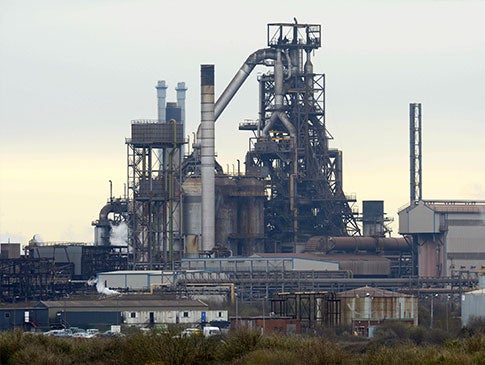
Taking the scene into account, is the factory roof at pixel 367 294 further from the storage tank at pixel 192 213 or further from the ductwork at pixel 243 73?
the ductwork at pixel 243 73

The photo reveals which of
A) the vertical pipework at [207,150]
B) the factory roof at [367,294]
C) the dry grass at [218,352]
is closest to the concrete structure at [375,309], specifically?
the factory roof at [367,294]

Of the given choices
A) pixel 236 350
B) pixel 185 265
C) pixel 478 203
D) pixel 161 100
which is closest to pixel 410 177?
pixel 478 203

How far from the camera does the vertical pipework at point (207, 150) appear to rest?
429ft

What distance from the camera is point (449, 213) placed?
418 feet

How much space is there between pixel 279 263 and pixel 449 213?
14.3 meters

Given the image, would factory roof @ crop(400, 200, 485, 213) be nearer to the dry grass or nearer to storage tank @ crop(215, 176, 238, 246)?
storage tank @ crop(215, 176, 238, 246)

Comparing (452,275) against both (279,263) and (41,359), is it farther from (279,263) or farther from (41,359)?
(41,359)

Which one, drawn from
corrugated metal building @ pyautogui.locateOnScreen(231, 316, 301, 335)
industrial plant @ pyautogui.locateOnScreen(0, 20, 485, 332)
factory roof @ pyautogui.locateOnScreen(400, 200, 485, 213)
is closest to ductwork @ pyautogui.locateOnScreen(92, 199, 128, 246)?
industrial plant @ pyautogui.locateOnScreen(0, 20, 485, 332)

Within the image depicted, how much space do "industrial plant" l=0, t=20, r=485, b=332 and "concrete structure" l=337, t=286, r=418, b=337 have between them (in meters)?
14.6

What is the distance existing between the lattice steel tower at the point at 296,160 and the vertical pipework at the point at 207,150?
716 centimetres

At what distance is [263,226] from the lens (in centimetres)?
13725

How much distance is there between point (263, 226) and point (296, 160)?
6482 mm

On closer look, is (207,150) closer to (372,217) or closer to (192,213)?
(192,213)

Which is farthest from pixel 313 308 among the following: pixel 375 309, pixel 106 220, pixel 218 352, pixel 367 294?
pixel 106 220
